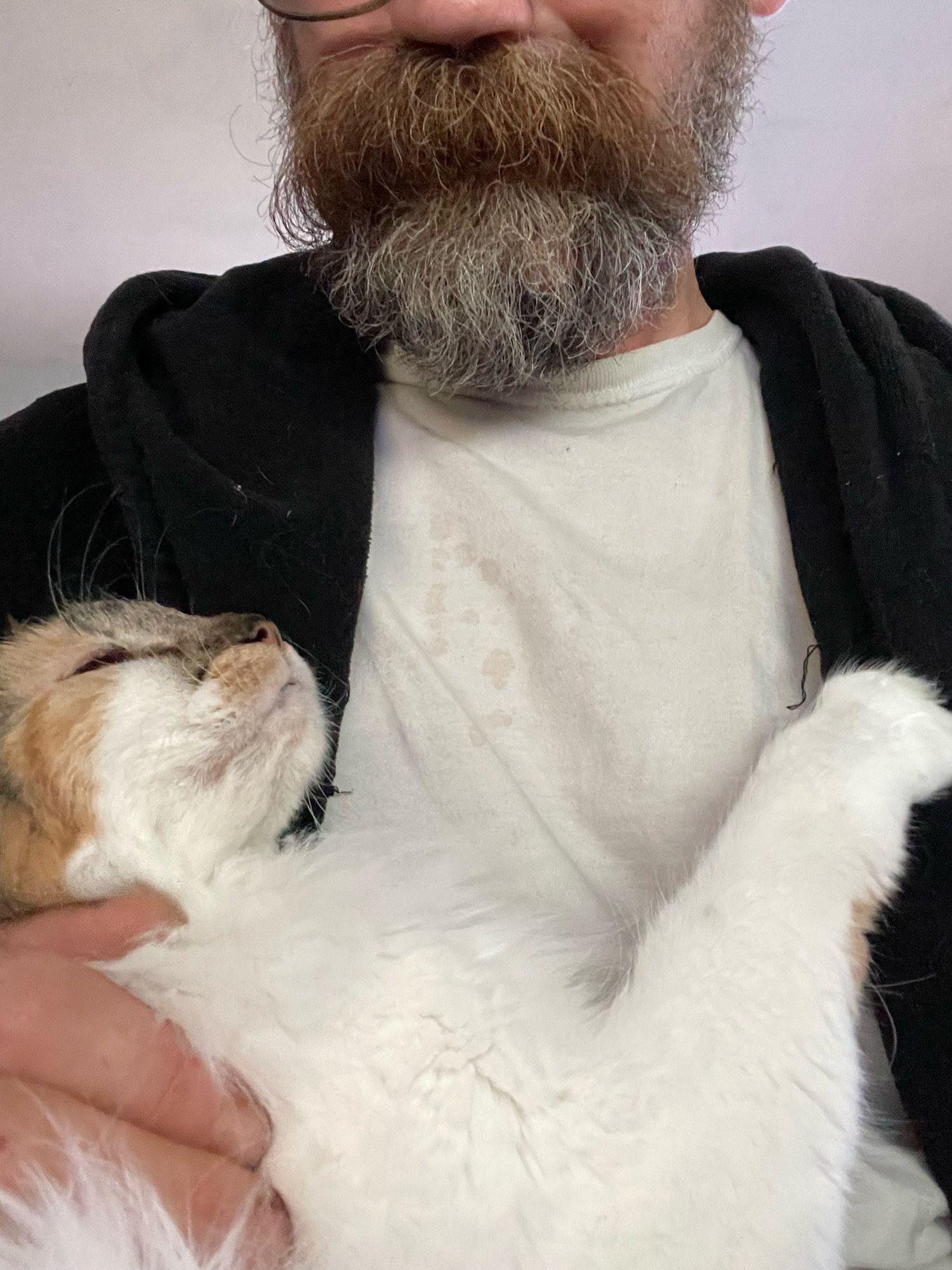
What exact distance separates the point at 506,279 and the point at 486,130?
0.51 ft

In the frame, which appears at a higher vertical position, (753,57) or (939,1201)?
(753,57)

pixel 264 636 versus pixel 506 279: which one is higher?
pixel 506 279

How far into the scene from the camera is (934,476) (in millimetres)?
1025

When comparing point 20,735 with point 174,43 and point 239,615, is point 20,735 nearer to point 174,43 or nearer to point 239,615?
point 239,615

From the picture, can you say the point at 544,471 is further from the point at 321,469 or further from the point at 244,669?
the point at 244,669

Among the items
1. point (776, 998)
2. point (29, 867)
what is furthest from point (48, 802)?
point (776, 998)

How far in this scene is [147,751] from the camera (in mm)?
866

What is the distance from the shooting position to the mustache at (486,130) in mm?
968

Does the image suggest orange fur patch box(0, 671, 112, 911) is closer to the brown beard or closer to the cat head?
the cat head

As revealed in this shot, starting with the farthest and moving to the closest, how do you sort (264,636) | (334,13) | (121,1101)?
(334,13) → (264,636) → (121,1101)

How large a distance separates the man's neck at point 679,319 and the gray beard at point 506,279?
0.05 metres

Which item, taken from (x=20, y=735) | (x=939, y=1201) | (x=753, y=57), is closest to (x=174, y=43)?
(x=753, y=57)

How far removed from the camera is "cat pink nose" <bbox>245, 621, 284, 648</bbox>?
3.12ft

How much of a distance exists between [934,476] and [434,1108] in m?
0.86
